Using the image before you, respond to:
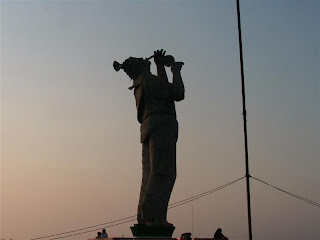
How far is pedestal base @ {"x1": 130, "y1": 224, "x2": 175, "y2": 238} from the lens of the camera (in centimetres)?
1773

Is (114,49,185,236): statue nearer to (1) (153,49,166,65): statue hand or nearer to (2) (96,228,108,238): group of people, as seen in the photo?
(1) (153,49,166,65): statue hand

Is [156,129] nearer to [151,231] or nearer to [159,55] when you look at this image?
[159,55]

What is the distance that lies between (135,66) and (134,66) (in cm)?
3

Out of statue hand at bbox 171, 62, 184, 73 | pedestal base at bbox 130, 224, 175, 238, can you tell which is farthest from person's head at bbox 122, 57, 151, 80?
pedestal base at bbox 130, 224, 175, 238

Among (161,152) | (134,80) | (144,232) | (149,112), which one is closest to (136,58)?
(134,80)

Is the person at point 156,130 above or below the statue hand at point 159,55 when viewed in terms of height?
below

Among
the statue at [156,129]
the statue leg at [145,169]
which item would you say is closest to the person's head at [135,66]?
the statue at [156,129]

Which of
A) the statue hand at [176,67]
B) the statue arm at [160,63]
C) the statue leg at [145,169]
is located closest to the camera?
the statue leg at [145,169]

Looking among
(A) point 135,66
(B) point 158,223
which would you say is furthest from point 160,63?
(B) point 158,223

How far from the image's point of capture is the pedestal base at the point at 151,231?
17734 millimetres

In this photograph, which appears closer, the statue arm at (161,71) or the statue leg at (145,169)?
the statue leg at (145,169)

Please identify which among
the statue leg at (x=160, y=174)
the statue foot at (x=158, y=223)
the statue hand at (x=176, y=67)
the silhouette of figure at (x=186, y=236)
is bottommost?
the silhouette of figure at (x=186, y=236)

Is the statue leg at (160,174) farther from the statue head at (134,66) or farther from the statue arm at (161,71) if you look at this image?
the statue head at (134,66)

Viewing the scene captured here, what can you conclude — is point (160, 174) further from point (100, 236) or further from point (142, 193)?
point (100, 236)
